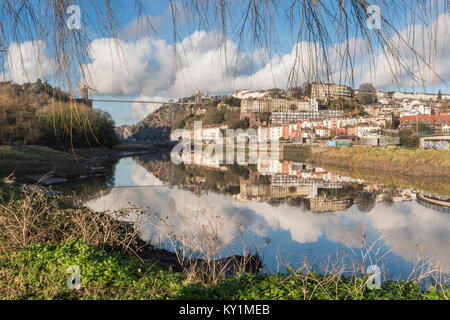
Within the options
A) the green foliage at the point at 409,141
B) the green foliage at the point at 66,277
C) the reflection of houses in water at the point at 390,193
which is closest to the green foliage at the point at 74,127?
the green foliage at the point at 66,277

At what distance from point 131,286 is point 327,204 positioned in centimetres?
1202

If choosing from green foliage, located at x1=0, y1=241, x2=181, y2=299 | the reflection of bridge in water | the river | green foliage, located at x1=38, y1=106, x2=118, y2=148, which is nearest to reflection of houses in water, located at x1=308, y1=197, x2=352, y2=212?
the river

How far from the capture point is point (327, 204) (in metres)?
13.6

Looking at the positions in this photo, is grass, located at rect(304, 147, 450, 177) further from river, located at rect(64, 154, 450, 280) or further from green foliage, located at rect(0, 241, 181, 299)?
green foliage, located at rect(0, 241, 181, 299)

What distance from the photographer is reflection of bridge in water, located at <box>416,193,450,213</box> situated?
12719 millimetres

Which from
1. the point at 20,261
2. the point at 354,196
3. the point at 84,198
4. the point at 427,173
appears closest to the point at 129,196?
the point at 84,198

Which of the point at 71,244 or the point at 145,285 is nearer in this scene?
the point at 145,285

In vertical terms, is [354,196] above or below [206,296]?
below

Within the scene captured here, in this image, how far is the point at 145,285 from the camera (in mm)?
2805

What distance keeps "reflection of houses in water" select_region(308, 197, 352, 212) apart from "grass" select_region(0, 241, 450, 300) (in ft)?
32.5

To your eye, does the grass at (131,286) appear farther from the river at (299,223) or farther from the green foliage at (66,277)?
the river at (299,223)

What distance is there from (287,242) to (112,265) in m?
5.63

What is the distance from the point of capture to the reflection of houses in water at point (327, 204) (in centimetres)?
1269

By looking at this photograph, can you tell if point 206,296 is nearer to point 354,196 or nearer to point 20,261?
point 20,261
